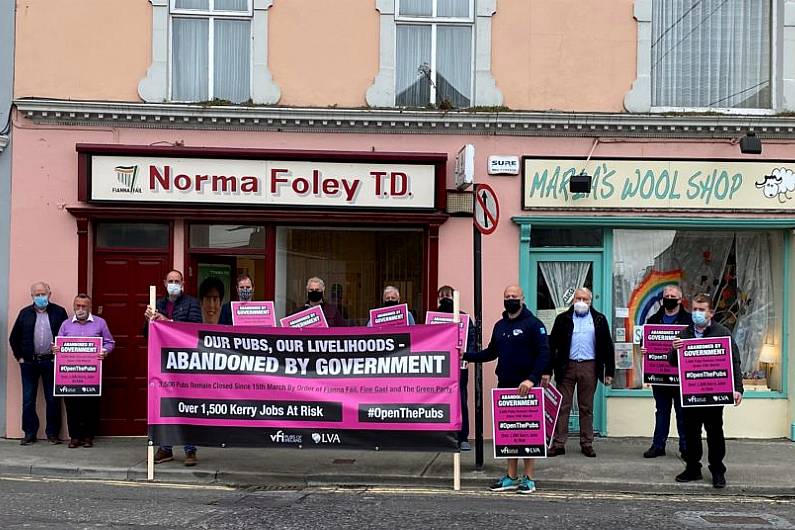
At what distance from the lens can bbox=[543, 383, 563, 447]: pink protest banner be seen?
969 centimetres

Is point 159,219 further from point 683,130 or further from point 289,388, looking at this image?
point 683,130

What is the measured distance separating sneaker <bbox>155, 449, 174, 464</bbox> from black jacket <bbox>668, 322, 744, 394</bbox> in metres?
5.57

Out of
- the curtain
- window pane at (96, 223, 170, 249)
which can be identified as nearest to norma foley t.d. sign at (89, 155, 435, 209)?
window pane at (96, 223, 170, 249)

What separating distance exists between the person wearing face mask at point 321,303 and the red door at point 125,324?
2334mm

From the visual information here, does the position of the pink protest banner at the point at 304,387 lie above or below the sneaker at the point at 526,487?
above

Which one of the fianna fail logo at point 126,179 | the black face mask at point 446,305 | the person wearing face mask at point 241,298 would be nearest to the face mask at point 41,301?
the fianna fail logo at point 126,179

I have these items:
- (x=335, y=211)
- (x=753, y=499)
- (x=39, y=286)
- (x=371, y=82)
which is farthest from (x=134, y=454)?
(x=753, y=499)

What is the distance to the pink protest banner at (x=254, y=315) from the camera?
10.2 metres

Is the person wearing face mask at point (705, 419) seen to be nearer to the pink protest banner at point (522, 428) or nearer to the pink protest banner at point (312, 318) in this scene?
the pink protest banner at point (522, 428)

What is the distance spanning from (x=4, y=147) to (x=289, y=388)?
17.9 ft

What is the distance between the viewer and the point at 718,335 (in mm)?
9211

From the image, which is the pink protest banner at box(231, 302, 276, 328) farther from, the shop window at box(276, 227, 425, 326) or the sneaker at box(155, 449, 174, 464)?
the shop window at box(276, 227, 425, 326)

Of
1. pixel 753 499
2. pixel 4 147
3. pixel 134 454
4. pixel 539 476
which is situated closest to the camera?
pixel 753 499

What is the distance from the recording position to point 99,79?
38.3 ft
